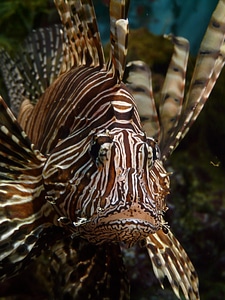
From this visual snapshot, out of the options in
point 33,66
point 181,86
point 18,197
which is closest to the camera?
point 18,197

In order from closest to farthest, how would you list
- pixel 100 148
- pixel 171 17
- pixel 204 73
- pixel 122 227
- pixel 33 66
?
1. pixel 122 227
2. pixel 100 148
3. pixel 204 73
4. pixel 33 66
5. pixel 171 17

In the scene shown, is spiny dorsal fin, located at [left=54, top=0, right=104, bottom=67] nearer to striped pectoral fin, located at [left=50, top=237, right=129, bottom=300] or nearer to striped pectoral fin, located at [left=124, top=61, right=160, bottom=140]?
striped pectoral fin, located at [left=124, top=61, right=160, bottom=140]

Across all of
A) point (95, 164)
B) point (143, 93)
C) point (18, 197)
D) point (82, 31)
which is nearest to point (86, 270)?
point (18, 197)

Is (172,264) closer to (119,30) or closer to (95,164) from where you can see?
(95,164)

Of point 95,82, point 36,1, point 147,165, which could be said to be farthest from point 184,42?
point 36,1

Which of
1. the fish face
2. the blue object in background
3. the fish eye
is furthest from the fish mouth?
the blue object in background

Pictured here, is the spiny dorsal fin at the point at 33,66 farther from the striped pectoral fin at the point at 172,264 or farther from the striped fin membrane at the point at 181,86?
the striped pectoral fin at the point at 172,264

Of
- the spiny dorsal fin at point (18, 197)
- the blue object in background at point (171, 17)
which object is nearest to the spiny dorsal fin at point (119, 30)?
the spiny dorsal fin at point (18, 197)
